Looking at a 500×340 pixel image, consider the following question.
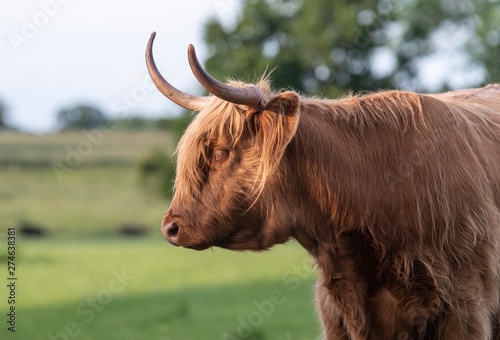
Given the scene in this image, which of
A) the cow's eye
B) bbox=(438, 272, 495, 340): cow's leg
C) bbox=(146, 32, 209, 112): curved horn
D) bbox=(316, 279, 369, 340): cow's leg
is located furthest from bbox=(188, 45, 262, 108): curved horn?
bbox=(438, 272, 495, 340): cow's leg

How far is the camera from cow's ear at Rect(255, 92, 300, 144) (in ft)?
16.7

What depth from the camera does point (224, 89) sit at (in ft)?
15.9

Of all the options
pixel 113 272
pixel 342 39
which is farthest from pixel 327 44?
pixel 113 272

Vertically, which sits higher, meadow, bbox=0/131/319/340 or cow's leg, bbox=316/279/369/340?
cow's leg, bbox=316/279/369/340

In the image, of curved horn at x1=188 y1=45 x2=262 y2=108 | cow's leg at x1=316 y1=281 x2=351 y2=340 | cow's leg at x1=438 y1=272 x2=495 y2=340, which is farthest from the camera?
cow's leg at x1=316 y1=281 x2=351 y2=340

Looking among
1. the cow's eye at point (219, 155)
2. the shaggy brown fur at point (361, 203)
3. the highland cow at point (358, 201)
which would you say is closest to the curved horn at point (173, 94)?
the highland cow at point (358, 201)

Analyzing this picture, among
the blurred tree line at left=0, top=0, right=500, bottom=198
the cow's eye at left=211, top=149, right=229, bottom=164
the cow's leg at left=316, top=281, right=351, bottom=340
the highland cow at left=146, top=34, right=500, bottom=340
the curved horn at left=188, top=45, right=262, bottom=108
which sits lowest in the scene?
the blurred tree line at left=0, top=0, right=500, bottom=198

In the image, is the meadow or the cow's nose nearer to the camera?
the cow's nose

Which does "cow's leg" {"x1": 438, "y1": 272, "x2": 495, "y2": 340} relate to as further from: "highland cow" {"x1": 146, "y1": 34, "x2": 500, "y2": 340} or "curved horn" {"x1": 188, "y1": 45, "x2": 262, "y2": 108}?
"curved horn" {"x1": 188, "y1": 45, "x2": 262, "y2": 108}

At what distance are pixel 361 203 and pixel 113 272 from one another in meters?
15.7

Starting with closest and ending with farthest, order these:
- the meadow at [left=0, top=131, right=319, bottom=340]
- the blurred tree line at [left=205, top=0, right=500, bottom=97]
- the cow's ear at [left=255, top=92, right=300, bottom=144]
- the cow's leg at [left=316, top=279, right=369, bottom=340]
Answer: the cow's ear at [left=255, top=92, right=300, bottom=144] < the cow's leg at [left=316, top=279, right=369, bottom=340] < the meadow at [left=0, top=131, right=319, bottom=340] < the blurred tree line at [left=205, top=0, right=500, bottom=97]

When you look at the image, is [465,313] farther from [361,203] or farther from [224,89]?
[224,89]

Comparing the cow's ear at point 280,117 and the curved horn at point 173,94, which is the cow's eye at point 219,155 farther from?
the curved horn at point 173,94

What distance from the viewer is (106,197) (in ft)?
139
